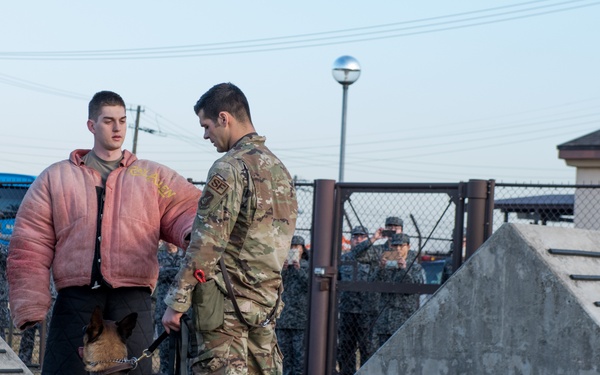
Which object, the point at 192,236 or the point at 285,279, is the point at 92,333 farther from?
the point at 285,279

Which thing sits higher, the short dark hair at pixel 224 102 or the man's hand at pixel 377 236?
the short dark hair at pixel 224 102

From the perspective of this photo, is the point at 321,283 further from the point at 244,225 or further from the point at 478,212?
the point at 244,225

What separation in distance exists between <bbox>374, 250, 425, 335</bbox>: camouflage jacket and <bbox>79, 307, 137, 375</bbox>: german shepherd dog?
444cm

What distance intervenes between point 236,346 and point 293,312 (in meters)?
5.80

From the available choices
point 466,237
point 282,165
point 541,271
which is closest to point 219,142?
point 282,165

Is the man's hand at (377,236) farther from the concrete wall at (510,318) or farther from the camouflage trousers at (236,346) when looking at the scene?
the camouflage trousers at (236,346)

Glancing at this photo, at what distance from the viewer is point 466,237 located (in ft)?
26.8

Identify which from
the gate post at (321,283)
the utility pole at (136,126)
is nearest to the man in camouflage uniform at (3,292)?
the gate post at (321,283)

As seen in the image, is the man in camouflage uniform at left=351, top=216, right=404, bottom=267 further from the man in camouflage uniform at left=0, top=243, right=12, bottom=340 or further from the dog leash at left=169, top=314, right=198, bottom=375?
the dog leash at left=169, top=314, right=198, bottom=375

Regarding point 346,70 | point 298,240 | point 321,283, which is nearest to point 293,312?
point 298,240

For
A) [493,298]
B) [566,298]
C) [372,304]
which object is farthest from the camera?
[372,304]

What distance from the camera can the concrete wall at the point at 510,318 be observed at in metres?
6.10

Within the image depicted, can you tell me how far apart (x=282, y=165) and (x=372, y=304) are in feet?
16.6

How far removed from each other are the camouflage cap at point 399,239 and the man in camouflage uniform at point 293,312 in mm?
1648
